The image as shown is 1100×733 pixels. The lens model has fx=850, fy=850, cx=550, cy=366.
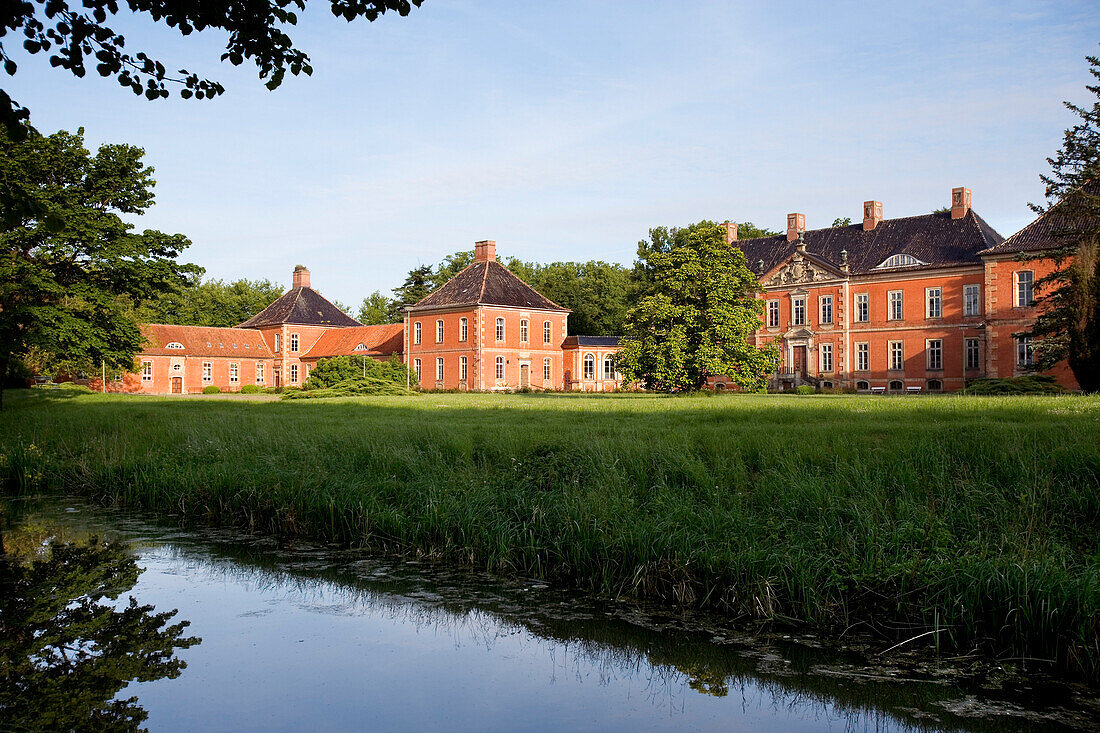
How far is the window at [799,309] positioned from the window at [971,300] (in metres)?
8.22

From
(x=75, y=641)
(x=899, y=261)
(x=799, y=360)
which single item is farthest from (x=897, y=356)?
(x=75, y=641)

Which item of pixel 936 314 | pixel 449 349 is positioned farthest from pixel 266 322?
pixel 936 314

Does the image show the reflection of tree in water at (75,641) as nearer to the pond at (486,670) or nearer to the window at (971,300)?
the pond at (486,670)

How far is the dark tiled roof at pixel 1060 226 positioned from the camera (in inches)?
1115

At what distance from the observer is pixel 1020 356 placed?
38125mm

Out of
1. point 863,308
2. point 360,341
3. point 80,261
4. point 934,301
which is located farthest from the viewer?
point 360,341

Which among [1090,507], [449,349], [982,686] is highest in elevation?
[449,349]

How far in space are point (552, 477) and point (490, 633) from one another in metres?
3.90

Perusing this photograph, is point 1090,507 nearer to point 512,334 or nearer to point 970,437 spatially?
point 970,437

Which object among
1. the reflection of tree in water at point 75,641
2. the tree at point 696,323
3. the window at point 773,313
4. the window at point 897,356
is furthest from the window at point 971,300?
the reflection of tree in water at point 75,641

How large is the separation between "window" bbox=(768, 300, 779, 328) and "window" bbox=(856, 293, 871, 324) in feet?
14.6

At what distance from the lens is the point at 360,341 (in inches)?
2233

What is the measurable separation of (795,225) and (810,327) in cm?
652

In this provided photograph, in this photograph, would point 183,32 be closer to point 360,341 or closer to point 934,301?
point 934,301
